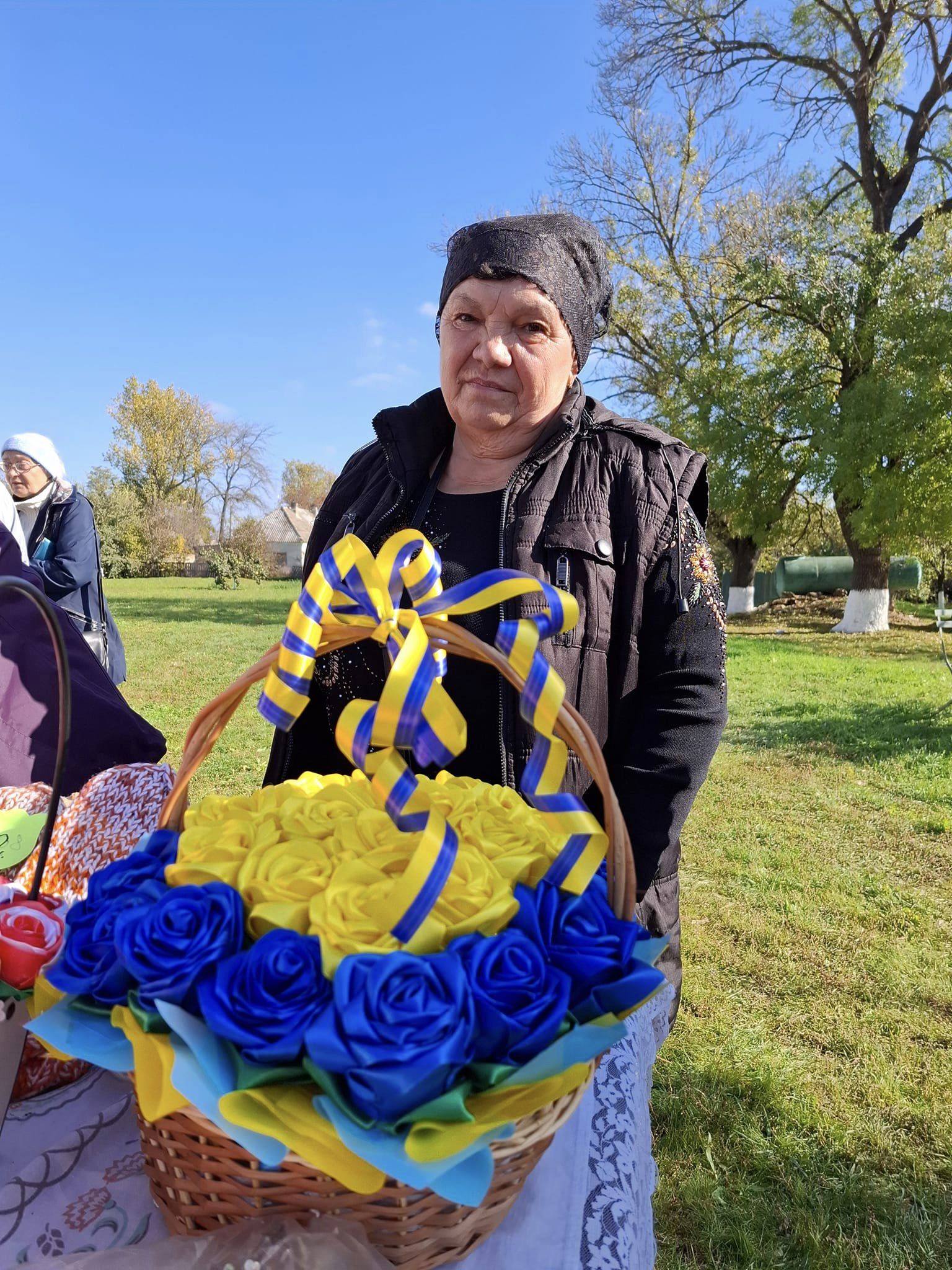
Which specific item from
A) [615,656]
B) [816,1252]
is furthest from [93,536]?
[816,1252]

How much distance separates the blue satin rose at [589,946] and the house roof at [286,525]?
166 ft

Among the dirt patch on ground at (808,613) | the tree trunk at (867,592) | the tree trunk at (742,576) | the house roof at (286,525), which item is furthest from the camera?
the house roof at (286,525)

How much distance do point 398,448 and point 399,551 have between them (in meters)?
0.78

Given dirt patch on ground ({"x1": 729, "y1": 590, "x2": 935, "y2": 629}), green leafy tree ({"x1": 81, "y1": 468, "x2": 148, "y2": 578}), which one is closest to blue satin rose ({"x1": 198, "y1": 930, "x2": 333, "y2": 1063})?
dirt patch on ground ({"x1": 729, "y1": 590, "x2": 935, "y2": 629})

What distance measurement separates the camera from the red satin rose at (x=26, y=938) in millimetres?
1007

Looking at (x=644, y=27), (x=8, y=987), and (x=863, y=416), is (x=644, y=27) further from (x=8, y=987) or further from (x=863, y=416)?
(x=8, y=987)

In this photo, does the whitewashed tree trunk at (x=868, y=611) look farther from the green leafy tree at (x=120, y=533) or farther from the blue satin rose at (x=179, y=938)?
the green leafy tree at (x=120, y=533)

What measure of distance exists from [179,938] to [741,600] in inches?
750

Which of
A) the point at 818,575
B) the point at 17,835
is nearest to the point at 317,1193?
the point at 17,835

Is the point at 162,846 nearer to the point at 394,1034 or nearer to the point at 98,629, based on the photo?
the point at 394,1034

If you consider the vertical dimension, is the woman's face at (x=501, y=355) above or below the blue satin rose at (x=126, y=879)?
above

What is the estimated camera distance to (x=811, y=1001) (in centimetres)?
332

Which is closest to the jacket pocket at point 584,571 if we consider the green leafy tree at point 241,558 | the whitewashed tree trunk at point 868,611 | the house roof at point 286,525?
the whitewashed tree trunk at point 868,611

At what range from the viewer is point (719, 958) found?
3.68 metres
